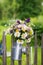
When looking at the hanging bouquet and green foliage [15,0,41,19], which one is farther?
green foliage [15,0,41,19]

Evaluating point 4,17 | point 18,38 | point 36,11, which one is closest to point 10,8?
point 4,17

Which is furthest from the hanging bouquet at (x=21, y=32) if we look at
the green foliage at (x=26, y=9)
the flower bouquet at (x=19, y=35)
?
the green foliage at (x=26, y=9)

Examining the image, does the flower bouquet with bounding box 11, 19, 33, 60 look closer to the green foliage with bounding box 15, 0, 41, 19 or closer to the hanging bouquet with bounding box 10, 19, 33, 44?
the hanging bouquet with bounding box 10, 19, 33, 44

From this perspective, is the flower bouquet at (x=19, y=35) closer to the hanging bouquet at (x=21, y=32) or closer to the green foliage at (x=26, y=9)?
the hanging bouquet at (x=21, y=32)

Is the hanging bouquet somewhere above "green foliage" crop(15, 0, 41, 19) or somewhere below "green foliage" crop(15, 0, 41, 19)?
below

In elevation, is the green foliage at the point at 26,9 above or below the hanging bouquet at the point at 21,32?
above

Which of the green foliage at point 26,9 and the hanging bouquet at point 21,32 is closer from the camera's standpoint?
the hanging bouquet at point 21,32

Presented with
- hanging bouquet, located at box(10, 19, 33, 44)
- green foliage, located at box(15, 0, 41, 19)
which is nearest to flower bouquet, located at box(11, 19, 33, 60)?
hanging bouquet, located at box(10, 19, 33, 44)

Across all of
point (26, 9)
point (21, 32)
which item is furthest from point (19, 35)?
point (26, 9)

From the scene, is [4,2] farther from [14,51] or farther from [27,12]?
[14,51]

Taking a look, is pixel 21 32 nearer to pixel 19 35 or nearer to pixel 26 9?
pixel 19 35

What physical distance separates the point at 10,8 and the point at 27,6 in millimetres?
3153

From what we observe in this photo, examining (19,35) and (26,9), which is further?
(26,9)

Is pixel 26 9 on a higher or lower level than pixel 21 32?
higher
